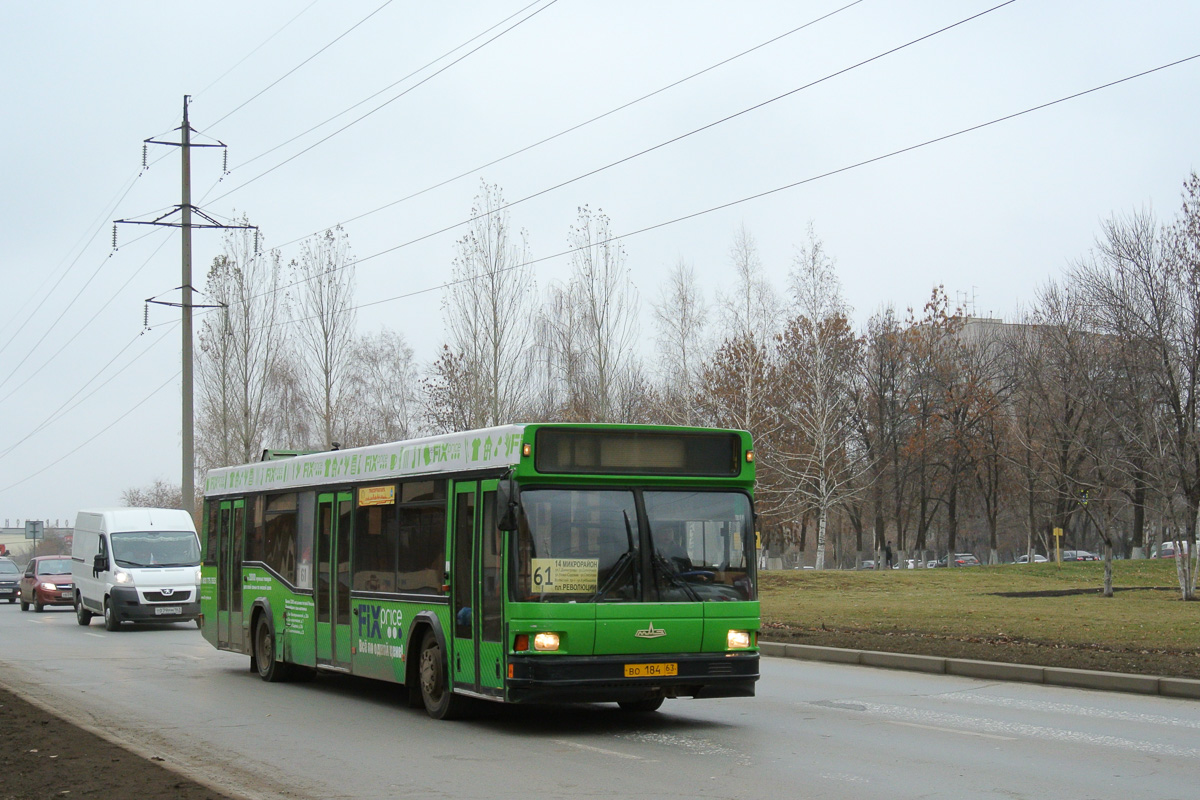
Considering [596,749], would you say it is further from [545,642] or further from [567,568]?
[567,568]

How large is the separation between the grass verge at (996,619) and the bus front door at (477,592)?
7.92 m

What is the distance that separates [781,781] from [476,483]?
4.35 metres

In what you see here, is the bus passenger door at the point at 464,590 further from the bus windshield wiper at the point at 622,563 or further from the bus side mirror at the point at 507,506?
the bus windshield wiper at the point at 622,563

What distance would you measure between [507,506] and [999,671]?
8.07 m

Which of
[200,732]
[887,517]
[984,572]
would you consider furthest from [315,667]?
[887,517]

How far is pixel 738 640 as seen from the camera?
11.6 metres

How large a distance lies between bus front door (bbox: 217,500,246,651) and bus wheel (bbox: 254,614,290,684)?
1.85 ft

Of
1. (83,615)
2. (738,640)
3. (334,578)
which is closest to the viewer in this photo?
(738,640)

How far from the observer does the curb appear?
46.4ft

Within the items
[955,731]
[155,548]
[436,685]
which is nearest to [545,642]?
[436,685]

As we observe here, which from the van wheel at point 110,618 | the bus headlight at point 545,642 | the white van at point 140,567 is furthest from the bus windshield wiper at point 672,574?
the van wheel at point 110,618

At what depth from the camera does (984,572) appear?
4806 cm

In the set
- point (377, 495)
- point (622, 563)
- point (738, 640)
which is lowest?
point (738, 640)

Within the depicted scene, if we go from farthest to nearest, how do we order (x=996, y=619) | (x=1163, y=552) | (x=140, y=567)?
(x=1163, y=552)
(x=140, y=567)
(x=996, y=619)
